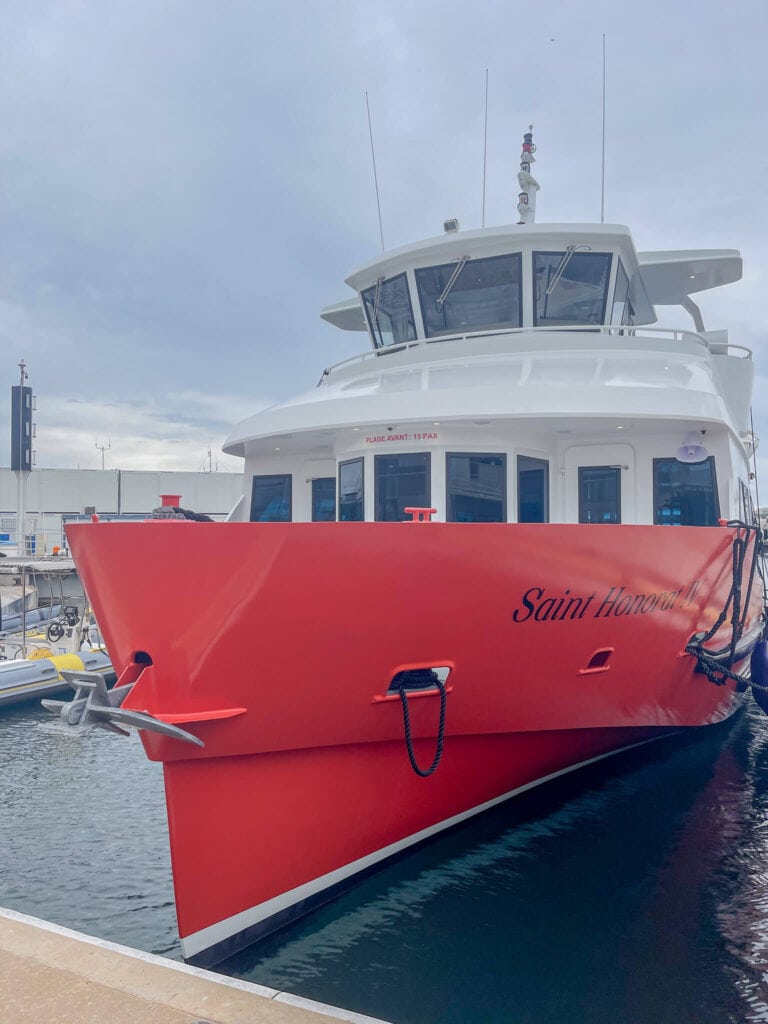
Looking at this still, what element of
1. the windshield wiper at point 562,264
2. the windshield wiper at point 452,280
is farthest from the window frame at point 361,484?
the windshield wiper at point 562,264

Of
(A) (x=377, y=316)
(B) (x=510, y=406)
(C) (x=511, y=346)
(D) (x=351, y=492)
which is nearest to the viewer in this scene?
(B) (x=510, y=406)

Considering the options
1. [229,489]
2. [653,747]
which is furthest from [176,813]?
[229,489]

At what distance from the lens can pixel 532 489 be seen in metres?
6.70

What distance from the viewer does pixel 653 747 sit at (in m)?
8.95

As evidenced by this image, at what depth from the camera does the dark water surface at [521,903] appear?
14.4 ft

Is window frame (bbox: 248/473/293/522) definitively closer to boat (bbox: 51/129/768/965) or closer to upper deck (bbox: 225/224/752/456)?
boat (bbox: 51/129/768/965)

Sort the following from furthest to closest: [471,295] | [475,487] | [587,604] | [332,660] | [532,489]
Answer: [471,295]
[532,489]
[475,487]
[587,604]
[332,660]

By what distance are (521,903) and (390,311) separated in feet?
19.2

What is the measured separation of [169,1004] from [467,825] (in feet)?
11.5

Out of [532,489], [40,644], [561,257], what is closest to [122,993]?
[532,489]

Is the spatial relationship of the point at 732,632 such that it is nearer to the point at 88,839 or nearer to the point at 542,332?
the point at 542,332

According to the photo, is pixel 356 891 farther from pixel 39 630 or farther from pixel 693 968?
pixel 39 630

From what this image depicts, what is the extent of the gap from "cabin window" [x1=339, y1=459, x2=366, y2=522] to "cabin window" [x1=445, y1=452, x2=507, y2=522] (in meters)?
0.81

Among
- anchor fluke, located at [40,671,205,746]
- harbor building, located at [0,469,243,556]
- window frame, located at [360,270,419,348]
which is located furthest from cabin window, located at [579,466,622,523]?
harbor building, located at [0,469,243,556]
